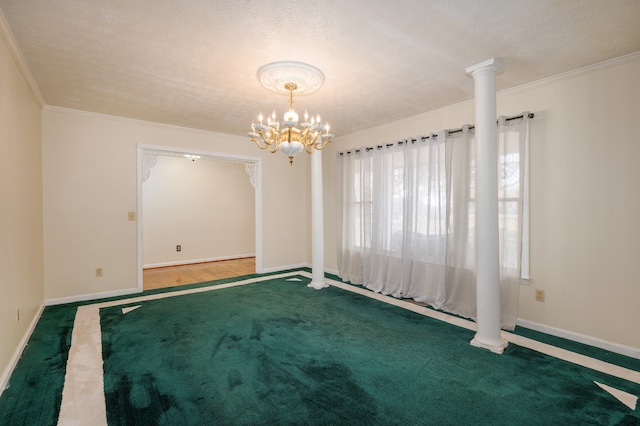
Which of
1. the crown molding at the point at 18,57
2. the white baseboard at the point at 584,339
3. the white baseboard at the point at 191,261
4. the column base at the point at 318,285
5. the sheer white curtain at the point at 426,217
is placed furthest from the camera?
the white baseboard at the point at 191,261

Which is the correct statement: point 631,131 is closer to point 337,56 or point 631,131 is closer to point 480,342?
point 480,342

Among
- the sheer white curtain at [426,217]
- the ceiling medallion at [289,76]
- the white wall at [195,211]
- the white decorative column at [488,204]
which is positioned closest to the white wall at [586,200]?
the sheer white curtain at [426,217]

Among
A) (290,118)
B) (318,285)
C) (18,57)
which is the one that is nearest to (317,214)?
(318,285)

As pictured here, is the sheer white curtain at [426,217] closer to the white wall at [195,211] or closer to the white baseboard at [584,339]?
the white baseboard at [584,339]

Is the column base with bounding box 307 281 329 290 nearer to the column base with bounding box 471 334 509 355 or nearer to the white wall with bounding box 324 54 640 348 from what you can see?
the column base with bounding box 471 334 509 355

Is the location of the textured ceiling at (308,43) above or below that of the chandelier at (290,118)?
above

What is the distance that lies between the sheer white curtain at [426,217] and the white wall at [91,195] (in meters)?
2.76

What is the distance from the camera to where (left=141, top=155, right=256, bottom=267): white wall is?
629 cm

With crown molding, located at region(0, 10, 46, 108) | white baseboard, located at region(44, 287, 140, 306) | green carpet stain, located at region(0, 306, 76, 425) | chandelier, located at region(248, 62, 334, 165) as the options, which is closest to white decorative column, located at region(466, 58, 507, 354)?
chandelier, located at region(248, 62, 334, 165)

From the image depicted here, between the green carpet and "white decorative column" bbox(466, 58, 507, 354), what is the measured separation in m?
0.27

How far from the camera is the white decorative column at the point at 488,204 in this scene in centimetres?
262

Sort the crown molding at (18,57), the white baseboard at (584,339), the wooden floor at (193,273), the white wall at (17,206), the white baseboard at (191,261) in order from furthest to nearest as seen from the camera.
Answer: the white baseboard at (191,261), the wooden floor at (193,273), the white baseboard at (584,339), the white wall at (17,206), the crown molding at (18,57)

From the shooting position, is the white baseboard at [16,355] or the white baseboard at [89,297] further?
the white baseboard at [89,297]

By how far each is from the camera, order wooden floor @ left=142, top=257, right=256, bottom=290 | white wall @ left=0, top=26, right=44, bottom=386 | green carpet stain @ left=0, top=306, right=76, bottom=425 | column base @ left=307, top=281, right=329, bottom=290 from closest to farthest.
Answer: green carpet stain @ left=0, top=306, right=76, bottom=425 < white wall @ left=0, top=26, right=44, bottom=386 < column base @ left=307, top=281, right=329, bottom=290 < wooden floor @ left=142, top=257, right=256, bottom=290
